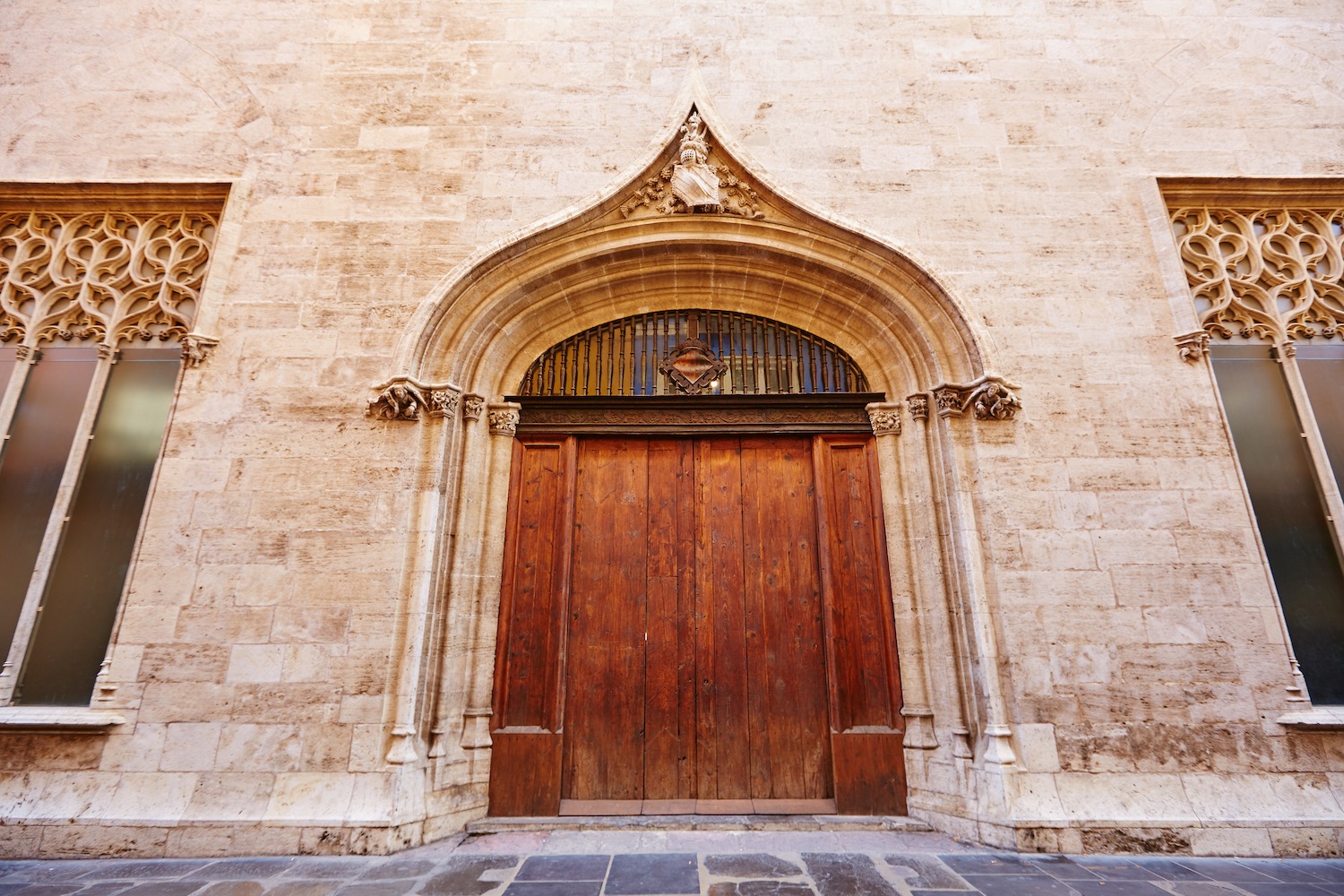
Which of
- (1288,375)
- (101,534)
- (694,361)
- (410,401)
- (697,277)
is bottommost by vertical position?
(101,534)

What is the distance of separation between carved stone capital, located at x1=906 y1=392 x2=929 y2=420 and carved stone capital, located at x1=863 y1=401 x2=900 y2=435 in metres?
0.15

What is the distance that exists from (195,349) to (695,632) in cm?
439

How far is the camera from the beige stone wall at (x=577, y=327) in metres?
3.84

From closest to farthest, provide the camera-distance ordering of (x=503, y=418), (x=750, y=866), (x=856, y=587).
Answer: (x=750, y=866)
(x=856, y=587)
(x=503, y=418)

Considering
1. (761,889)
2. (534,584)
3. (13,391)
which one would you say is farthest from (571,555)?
(13,391)

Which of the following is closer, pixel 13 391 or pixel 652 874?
pixel 652 874

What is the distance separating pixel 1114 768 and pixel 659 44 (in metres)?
6.66

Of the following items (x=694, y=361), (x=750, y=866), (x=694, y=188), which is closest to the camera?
(x=750, y=866)

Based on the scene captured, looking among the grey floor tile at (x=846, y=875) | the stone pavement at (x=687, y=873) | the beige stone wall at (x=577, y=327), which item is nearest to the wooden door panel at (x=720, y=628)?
the stone pavement at (x=687, y=873)

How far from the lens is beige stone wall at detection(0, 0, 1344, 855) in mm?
3836

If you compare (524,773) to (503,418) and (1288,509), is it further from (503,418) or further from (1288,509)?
(1288,509)

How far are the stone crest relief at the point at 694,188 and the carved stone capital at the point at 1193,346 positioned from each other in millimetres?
3408

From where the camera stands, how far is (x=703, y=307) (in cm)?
535

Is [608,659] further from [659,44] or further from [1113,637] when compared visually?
[659,44]
